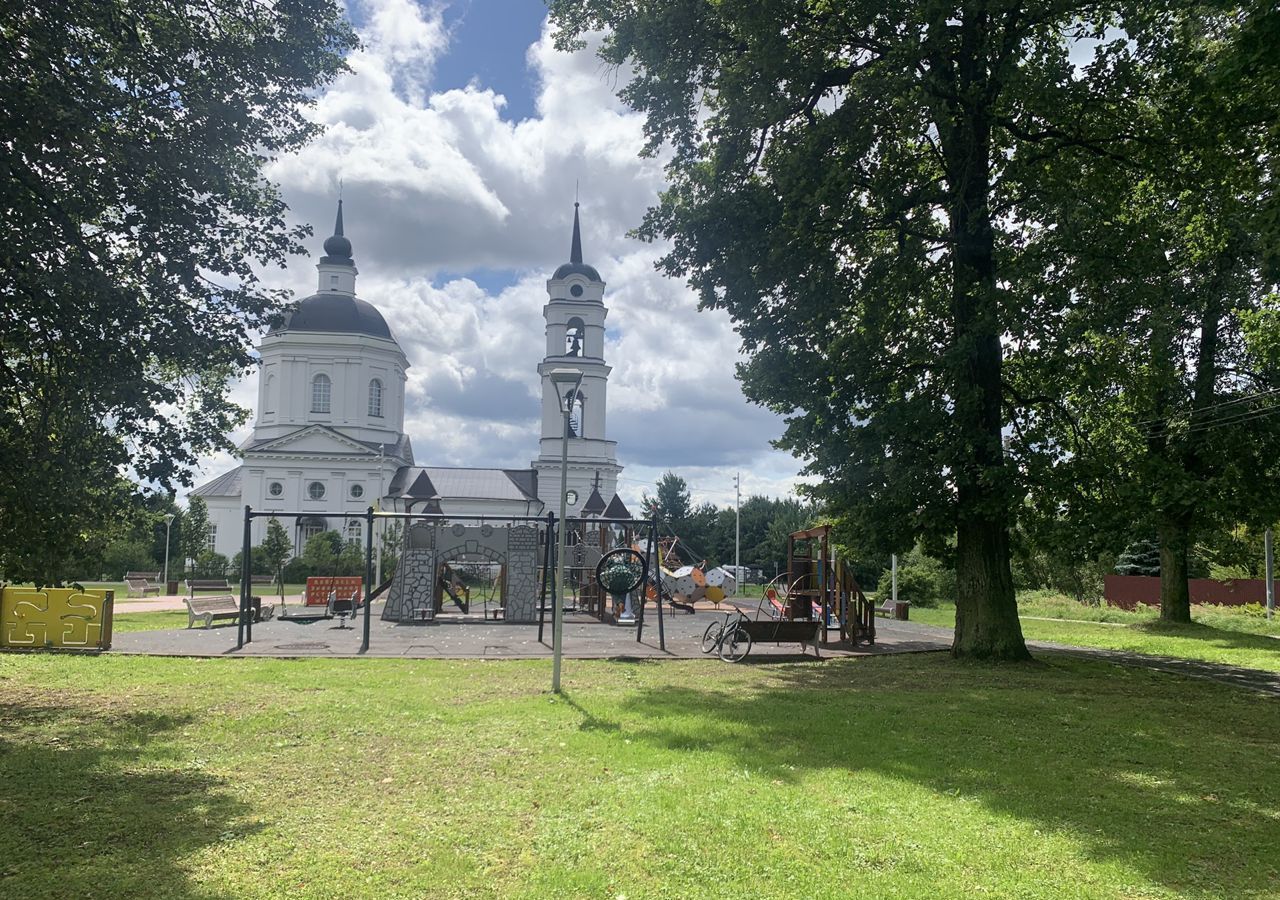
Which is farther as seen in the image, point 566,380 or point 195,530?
point 195,530

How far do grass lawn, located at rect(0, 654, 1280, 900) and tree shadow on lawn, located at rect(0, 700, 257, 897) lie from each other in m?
0.03

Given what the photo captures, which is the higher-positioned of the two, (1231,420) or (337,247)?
(337,247)

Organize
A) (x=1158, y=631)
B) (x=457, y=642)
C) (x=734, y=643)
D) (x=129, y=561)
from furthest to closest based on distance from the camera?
(x=129, y=561), (x=1158, y=631), (x=457, y=642), (x=734, y=643)

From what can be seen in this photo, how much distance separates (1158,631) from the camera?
1019 inches

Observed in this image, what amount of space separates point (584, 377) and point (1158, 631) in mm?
49472

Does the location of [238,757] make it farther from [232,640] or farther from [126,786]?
[232,640]

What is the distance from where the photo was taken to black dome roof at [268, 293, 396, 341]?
72.6 metres

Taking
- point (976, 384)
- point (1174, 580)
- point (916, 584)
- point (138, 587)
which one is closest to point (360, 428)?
point (138, 587)

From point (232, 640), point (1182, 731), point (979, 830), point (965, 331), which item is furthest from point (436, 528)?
point (979, 830)

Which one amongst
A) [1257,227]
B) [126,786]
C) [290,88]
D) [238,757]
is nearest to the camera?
[126,786]

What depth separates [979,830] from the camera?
246 inches

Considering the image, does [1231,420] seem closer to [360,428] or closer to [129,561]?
[360,428]

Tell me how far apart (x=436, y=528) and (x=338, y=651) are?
10.2 m

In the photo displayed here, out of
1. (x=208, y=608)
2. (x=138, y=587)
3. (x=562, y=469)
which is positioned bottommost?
(x=138, y=587)
